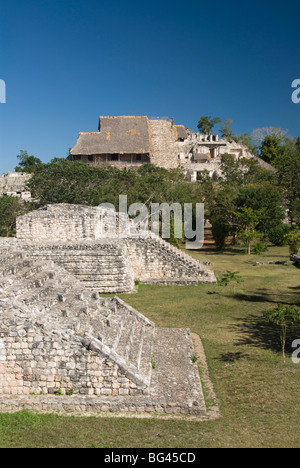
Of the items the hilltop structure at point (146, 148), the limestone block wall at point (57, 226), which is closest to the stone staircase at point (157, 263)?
the limestone block wall at point (57, 226)

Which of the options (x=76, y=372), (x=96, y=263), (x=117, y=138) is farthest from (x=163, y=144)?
(x=76, y=372)

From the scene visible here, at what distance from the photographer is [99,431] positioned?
644 centimetres

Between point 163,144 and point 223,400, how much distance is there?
44.3 meters

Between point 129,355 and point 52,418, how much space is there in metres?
1.94

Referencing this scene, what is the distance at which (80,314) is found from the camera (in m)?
9.17

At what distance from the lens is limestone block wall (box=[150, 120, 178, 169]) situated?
47625 millimetres

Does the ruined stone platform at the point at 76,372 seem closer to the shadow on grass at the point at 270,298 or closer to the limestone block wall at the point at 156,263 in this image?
the shadow on grass at the point at 270,298

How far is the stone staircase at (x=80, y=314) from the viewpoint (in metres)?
7.59

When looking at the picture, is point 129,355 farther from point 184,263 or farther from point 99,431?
point 184,263

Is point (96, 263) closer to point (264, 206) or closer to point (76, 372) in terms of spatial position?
point (76, 372)

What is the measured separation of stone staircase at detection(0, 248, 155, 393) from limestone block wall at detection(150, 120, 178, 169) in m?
36.6

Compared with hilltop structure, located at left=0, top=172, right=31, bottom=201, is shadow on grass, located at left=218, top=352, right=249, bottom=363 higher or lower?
lower

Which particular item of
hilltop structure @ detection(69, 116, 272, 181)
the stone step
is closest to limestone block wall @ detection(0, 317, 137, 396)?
the stone step

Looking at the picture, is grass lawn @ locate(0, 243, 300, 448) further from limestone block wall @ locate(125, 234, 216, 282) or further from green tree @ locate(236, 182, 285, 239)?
green tree @ locate(236, 182, 285, 239)
